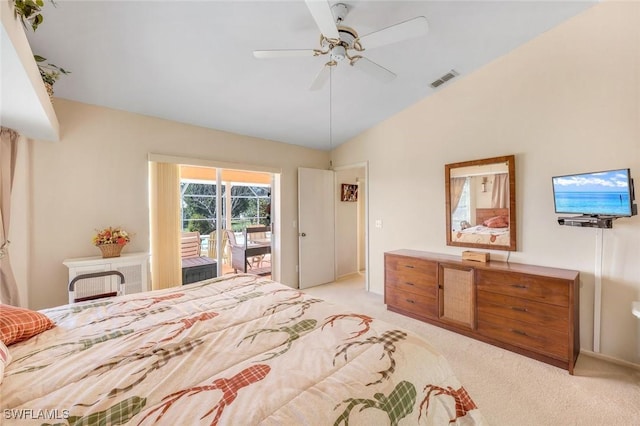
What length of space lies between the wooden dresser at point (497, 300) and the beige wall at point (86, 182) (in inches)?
126

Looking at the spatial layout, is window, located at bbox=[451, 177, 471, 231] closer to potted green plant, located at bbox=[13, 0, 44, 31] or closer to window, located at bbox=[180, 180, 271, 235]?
window, located at bbox=[180, 180, 271, 235]

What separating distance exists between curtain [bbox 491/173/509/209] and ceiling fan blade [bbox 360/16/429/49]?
198cm

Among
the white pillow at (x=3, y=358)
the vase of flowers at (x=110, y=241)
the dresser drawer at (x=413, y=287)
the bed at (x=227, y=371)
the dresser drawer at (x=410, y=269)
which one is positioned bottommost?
the dresser drawer at (x=413, y=287)

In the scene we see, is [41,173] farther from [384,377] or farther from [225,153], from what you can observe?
[384,377]

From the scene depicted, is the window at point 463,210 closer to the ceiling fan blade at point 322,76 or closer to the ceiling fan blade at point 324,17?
the ceiling fan blade at point 322,76

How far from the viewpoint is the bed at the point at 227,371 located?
33.6 inches

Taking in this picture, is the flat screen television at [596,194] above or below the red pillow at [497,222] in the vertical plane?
above

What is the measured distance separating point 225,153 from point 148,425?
11.4ft

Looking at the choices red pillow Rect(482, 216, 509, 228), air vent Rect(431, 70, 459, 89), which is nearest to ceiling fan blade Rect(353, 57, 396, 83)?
air vent Rect(431, 70, 459, 89)

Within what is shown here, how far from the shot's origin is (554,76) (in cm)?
253

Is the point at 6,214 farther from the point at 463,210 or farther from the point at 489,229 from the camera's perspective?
the point at 489,229

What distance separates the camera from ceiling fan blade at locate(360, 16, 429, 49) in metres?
1.56

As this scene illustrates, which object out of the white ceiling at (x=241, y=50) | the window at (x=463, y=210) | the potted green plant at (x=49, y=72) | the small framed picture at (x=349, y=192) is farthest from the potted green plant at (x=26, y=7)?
the small framed picture at (x=349, y=192)

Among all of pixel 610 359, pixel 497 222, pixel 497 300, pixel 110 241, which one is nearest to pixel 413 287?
pixel 497 300
